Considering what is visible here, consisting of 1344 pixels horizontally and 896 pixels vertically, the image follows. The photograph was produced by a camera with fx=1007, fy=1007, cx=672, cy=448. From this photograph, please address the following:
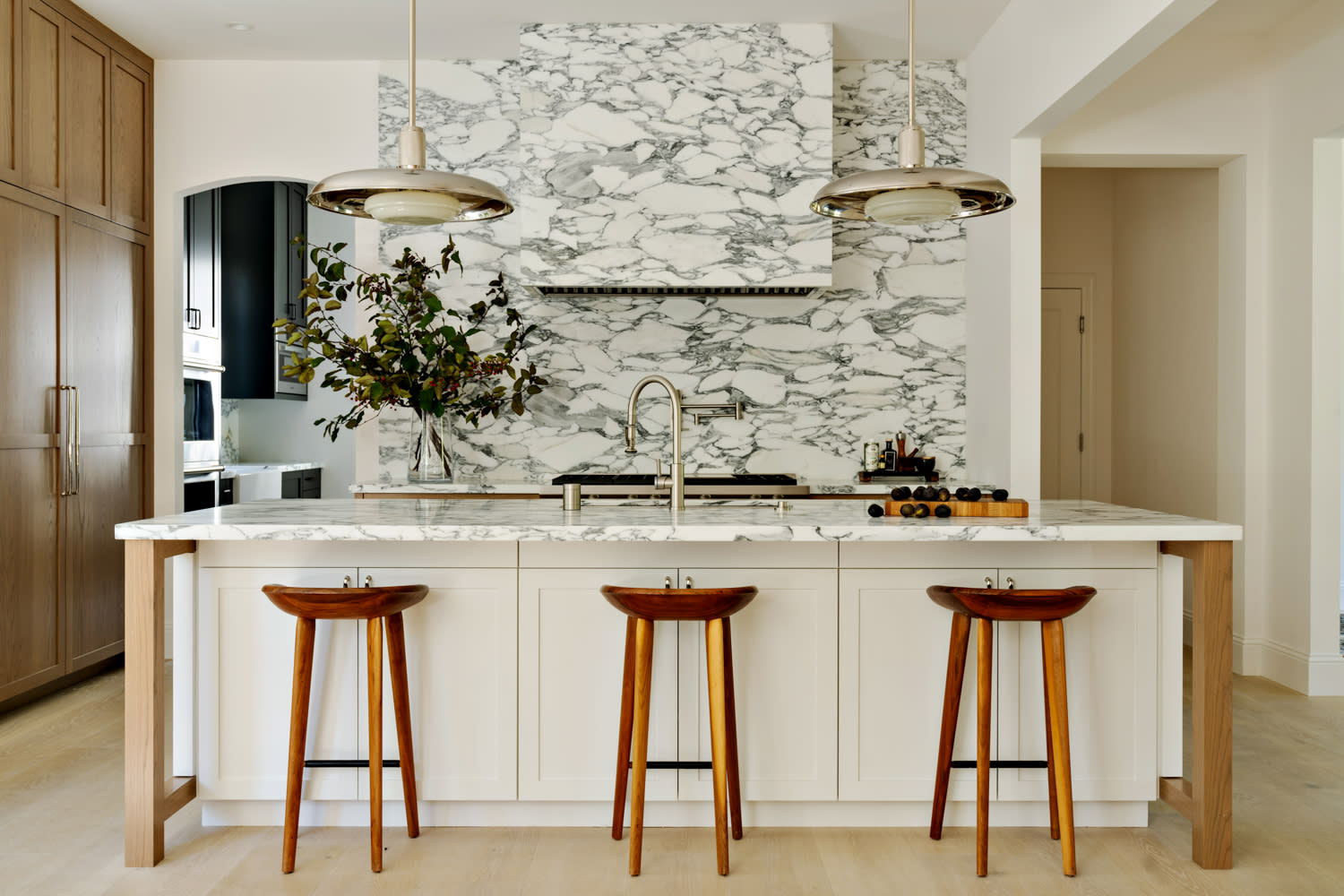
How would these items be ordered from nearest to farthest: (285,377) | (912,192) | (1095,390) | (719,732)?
(719,732)
(912,192)
(1095,390)
(285,377)

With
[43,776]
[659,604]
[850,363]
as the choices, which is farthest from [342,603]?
[850,363]

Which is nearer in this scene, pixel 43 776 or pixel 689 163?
pixel 43 776

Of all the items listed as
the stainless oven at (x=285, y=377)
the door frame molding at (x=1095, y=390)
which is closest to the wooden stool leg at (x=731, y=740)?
the door frame molding at (x=1095, y=390)

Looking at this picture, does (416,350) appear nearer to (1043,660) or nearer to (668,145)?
(668,145)

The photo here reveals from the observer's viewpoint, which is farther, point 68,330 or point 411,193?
point 68,330

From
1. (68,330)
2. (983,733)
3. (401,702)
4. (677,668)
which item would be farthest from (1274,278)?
(68,330)

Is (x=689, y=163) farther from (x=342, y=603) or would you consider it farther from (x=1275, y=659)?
(x=1275, y=659)

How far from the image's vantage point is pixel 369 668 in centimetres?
261

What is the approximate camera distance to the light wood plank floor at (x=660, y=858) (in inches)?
98.5

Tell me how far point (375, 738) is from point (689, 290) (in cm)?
294

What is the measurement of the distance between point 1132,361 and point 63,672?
5.71 meters

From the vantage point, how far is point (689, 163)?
4.57 m

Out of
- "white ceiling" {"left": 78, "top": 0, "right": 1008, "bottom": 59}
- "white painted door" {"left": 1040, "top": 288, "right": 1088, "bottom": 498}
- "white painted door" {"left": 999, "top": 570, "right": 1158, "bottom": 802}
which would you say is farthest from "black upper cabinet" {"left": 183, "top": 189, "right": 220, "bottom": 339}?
"white painted door" {"left": 1040, "top": 288, "right": 1088, "bottom": 498}

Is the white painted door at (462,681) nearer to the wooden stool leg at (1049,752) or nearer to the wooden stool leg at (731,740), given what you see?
the wooden stool leg at (731,740)
